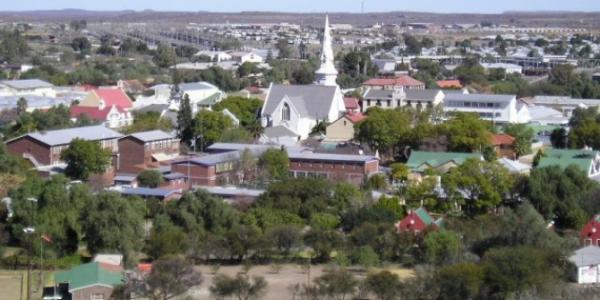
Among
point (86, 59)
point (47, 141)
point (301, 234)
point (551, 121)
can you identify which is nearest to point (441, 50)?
point (86, 59)

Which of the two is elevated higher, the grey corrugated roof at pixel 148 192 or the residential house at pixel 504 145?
the residential house at pixel 504 145

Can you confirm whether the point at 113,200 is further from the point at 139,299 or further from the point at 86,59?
the point at 86,59

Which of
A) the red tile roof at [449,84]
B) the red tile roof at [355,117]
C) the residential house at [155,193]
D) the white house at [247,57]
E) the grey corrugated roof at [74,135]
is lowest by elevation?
the white house at [247,57]

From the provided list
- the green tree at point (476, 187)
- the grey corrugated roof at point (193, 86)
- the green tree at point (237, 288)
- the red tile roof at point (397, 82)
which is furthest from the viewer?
the grey corrugated roof at point (193, 86)

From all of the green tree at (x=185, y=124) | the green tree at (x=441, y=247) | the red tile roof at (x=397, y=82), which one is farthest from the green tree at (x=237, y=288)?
the red tile roof at (x=397, y=82)

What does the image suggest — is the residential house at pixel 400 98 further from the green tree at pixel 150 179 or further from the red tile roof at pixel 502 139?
the green tree at pixel 150 179

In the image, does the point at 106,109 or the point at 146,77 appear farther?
the point at 146,77

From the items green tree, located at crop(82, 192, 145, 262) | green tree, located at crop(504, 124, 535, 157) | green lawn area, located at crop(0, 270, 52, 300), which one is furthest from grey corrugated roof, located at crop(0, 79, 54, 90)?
green lawn area, located at crop(0, 270, 52, 300)
